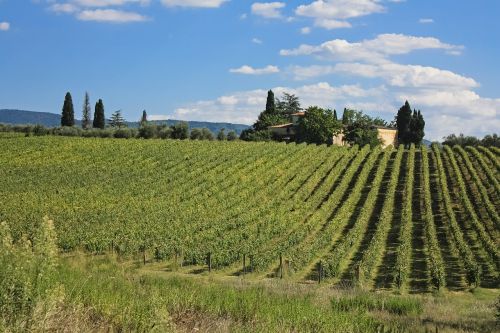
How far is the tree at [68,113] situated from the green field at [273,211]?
44318 millimetres

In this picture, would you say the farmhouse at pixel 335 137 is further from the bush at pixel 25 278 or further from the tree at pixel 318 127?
the bush at pixel 25 278

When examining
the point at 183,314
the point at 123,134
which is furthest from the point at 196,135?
the point at 183,314

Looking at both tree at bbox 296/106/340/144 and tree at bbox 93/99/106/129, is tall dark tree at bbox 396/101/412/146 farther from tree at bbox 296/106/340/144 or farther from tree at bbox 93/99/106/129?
tree at bbox 93/99/106/129

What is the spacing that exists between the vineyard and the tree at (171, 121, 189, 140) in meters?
23.1

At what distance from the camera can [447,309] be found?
56.4 feet

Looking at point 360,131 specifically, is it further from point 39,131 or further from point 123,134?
point 39,131

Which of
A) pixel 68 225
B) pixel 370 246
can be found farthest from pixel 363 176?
pixel 68 225

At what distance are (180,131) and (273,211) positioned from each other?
63.2 m

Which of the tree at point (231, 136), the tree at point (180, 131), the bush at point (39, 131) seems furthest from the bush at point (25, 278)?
the tree at point (231, 136)

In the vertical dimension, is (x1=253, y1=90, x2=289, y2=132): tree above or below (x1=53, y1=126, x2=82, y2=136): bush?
above

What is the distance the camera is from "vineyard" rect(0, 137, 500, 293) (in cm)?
2980

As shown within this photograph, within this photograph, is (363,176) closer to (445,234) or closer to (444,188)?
(444,188)

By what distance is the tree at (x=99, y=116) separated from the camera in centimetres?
12762

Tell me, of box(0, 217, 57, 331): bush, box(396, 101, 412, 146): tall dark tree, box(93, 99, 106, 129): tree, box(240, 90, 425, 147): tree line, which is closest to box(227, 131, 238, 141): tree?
box(240, 90, 425, 147): tree line
